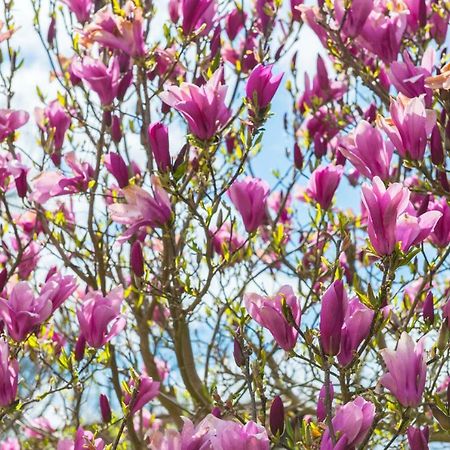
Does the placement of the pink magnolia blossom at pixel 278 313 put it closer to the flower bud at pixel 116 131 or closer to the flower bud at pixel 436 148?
the flower bud at pixel 436 148

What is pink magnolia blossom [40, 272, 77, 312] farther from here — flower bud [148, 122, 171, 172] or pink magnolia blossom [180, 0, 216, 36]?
pink magnolia blossom [180, 0, 216, 36]

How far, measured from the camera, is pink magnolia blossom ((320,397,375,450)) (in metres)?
1.38

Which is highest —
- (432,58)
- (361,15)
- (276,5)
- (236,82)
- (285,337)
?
(276,5)

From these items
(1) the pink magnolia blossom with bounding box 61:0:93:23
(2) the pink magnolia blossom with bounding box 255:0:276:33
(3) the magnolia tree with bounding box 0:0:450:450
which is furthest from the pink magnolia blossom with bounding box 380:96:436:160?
(1) the pink magnolia blossom with bounding box 61:0:93:23

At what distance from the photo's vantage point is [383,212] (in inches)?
58.7

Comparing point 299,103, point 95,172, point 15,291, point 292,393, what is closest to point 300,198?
point 299,103

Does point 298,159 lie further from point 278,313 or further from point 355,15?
point 278,313

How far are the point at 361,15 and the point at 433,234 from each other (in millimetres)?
704

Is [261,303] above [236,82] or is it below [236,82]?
below

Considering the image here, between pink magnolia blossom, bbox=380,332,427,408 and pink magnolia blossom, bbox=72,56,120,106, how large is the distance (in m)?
1.34

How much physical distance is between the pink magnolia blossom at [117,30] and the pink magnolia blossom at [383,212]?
1.08m

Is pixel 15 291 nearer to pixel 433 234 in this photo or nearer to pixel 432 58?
pixel 433 234

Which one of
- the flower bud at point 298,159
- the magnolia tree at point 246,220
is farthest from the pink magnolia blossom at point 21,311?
the flower bud at point 298,159

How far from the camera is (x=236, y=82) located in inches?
116
